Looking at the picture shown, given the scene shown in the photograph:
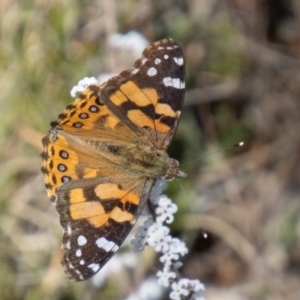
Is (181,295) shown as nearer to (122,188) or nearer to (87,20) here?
(122,188)

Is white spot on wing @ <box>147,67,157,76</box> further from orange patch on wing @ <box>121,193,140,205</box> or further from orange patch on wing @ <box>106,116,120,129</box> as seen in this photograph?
orange patch on wing @ <box>121,193,140,205</box>

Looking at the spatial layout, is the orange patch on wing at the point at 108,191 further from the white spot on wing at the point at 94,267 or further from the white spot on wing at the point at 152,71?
the white spot on wing at the point at 152,71

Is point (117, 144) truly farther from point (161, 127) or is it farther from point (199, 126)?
point (199, 126)

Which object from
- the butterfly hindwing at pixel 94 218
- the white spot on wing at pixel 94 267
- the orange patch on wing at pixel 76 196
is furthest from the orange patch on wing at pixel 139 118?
the white spot on wing at pixel 94 267

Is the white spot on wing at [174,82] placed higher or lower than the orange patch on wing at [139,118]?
higher

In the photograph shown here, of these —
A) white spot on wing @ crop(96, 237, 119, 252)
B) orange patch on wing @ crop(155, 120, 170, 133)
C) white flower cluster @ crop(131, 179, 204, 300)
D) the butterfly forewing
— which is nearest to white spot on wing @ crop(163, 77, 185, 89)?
the butterfly forewing
